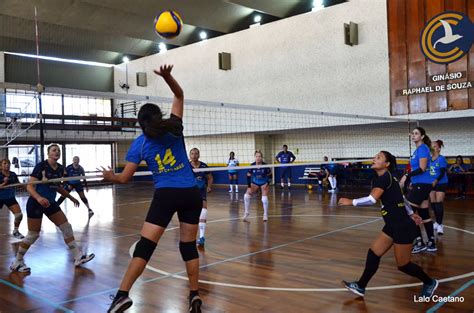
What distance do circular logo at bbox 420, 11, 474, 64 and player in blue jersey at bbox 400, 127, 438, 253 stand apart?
7358 mm

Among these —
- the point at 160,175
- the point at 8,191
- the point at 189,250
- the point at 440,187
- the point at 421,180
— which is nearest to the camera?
the point at 160,175

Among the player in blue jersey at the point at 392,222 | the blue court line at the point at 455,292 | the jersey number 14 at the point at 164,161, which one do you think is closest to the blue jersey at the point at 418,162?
the blue court line at the point at 455,292

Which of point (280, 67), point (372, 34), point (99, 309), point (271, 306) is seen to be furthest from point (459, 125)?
point (99, 309)

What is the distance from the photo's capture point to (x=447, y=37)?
11.5 m

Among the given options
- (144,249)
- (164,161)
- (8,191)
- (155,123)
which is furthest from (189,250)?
(8,191)

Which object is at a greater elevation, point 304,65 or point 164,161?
point 304,65

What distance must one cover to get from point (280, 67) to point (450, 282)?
11971 mm

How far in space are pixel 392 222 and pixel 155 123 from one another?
7.47 ft

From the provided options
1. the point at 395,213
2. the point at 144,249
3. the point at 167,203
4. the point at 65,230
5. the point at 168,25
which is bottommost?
the point at 65,230

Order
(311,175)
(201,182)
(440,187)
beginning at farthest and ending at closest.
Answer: (311,175) < (201,182) < (440,187)

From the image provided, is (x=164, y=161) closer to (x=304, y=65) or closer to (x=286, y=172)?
(x=304, y=65)

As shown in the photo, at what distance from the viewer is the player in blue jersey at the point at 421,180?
5.35m

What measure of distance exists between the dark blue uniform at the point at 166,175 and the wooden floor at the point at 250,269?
1200 millimetres

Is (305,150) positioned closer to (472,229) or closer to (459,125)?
(459,125)
